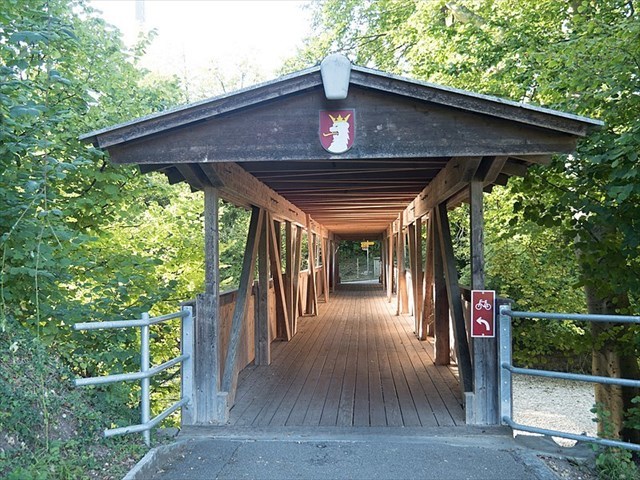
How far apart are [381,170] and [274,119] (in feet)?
6.75

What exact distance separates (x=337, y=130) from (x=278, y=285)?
13.9ft

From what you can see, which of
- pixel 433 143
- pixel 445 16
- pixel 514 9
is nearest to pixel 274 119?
pixel 433 143

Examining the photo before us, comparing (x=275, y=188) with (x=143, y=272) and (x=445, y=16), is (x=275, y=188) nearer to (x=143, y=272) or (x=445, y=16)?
(x=143, y=272)

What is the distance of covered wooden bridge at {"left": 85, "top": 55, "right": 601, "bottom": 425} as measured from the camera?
374cm

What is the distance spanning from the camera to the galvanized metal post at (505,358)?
13.3ft

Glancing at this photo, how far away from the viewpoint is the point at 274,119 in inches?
152

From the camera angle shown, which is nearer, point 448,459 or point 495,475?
point 495,475

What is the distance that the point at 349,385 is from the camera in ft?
18.2

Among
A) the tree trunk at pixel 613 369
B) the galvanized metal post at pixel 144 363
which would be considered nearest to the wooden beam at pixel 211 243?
the galvanized metal post at pixel 144 363

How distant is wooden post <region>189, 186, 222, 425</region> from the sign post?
209cm

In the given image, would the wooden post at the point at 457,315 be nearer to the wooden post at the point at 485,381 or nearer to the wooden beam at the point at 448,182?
the wooden post at the point at 485,381

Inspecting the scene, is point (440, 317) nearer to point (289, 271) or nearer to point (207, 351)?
point (289, 271)

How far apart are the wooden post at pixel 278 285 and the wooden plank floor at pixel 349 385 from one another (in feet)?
0.87

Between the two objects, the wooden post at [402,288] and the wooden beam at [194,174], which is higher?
the wooden beam at [194,174]
